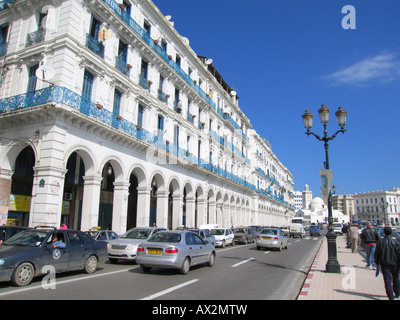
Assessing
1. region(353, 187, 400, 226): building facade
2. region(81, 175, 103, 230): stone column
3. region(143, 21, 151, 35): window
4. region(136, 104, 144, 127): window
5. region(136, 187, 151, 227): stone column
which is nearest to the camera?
region(81, 175, 103, 230): stone column

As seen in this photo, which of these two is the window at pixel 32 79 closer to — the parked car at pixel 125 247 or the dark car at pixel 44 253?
the parked car at pixel 125 247

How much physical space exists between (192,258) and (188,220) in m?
17.5

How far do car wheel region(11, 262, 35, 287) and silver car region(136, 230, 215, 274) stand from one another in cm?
320

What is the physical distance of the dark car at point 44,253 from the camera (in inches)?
299

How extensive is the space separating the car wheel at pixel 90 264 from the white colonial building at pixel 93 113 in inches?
195

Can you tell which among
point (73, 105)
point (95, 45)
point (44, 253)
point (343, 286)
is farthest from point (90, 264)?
point (95, 45)

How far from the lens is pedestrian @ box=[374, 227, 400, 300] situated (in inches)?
263

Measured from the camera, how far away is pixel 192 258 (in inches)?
420

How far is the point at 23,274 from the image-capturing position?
307 inches

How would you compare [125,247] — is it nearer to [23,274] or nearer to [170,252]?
[170,252]

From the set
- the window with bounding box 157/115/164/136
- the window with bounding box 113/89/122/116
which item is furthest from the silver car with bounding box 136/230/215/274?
the window with bounding box 157/115/164/136

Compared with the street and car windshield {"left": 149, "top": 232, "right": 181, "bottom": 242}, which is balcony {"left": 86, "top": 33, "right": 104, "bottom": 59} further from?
the street
